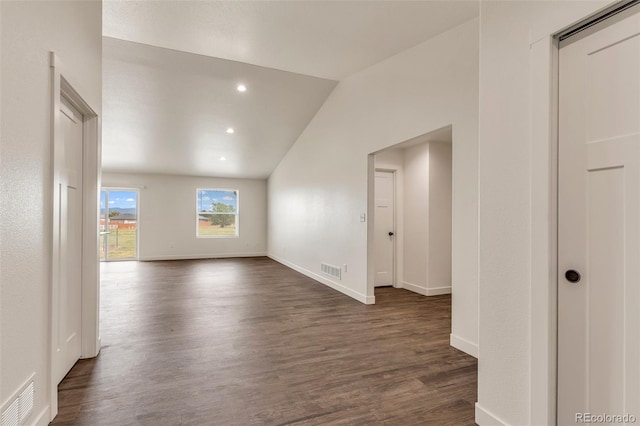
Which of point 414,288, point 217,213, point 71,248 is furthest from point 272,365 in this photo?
point 217,213

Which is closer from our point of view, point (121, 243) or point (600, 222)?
point (600, 222)

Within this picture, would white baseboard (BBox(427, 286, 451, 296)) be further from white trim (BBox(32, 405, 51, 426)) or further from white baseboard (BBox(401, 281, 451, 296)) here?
white trim (BBox(32, 405, 51, 426))

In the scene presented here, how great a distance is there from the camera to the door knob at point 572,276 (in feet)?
4.36

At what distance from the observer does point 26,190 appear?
4.81 feet

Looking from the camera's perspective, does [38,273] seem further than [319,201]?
No

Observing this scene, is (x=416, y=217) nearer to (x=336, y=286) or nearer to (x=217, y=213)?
Answer: (x=336, y=286)

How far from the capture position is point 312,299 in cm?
441

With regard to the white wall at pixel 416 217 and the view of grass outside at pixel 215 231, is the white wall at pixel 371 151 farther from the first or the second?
the view of grass outside at pixel 215 231

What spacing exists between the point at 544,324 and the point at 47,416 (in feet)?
8.55

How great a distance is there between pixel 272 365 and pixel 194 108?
4.71 metres

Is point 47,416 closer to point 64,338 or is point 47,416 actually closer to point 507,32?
point 64,338

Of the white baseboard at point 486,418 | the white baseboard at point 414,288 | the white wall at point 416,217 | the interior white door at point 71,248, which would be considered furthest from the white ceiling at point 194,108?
the white baseboard at point 486,418

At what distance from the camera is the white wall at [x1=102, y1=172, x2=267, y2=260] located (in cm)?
857

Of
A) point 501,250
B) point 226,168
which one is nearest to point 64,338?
point 501,250
